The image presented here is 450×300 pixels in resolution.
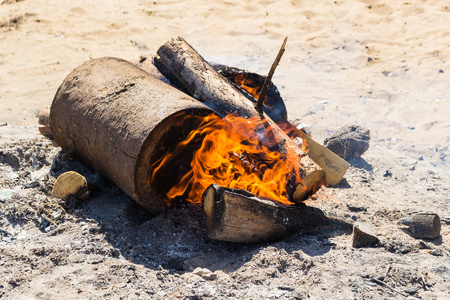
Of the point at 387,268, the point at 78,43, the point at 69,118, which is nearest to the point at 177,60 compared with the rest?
the point at 69,118

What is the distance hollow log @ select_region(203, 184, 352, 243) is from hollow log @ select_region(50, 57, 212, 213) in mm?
580

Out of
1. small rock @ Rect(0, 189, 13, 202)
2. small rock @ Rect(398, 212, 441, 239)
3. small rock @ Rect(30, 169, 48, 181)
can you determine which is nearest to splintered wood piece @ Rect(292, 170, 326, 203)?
small rock @ Rect(398, 212, 441, 239)

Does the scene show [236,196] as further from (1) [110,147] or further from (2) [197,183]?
(1) [110,147]

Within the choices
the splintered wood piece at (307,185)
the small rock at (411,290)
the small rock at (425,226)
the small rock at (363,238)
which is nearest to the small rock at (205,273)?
the splintered wood piece at (307,185)

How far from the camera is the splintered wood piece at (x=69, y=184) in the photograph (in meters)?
4.05

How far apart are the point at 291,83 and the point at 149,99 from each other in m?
3.93

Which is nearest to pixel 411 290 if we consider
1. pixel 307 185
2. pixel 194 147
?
pixel 307 185

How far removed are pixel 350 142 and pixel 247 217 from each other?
2287 millimetres

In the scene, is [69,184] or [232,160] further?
[69,184]

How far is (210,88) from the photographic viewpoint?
166 inches

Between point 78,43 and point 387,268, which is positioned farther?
point 78,43

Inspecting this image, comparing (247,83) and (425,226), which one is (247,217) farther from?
(247,83)

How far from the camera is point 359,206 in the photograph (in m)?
4.23

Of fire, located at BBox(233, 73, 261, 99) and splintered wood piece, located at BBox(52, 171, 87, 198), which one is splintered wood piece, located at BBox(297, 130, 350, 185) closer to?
fire, located at BBox(233, 73, 261, 99)
